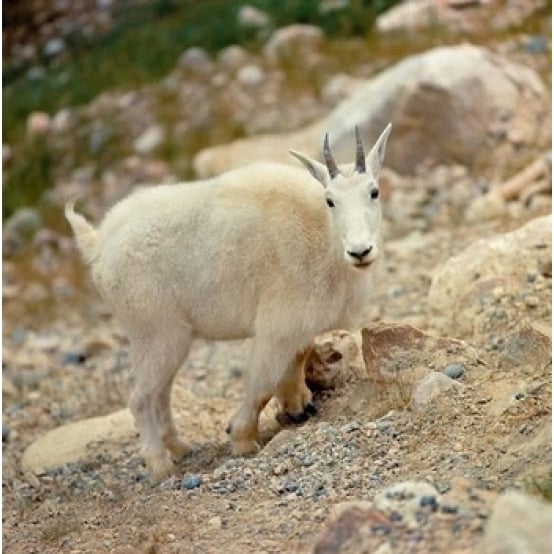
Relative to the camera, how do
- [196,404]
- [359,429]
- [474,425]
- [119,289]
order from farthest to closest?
[196,404] < [119,289] < [359,429] < [474,425]

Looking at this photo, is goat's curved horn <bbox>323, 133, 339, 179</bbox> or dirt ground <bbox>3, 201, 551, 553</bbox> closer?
dirt ground <bbox>3, 201, 551, 553</bbox>

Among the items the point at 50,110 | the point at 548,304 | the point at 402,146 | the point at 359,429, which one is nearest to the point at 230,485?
the point at 359,429

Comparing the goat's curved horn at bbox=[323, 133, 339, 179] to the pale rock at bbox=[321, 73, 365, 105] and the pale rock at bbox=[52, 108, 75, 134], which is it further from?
the pale rock at bbox=[52, 108, 75, 134]

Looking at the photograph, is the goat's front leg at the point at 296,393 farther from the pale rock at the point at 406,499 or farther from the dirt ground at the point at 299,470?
the pale rock at the point at 406,499

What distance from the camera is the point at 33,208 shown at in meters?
17.2

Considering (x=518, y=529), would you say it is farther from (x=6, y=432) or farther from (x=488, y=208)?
(x=488, y=208)

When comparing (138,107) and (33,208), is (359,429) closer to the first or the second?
(33,208)

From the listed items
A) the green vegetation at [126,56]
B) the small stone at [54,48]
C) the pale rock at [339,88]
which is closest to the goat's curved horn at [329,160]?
the pale rock at [339,88]

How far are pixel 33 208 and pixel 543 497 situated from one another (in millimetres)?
12756

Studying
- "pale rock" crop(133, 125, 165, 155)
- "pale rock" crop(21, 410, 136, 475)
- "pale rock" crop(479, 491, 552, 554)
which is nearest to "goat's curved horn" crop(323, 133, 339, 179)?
"pale rock" crop(21, 410, 136, 475)

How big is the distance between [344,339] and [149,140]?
930 cm

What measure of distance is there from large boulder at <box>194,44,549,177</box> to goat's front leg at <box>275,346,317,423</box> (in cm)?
527

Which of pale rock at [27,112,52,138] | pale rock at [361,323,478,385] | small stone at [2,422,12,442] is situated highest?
pale rock at [361,323,478,385]

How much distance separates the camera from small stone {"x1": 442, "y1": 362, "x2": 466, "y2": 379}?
764 cm
